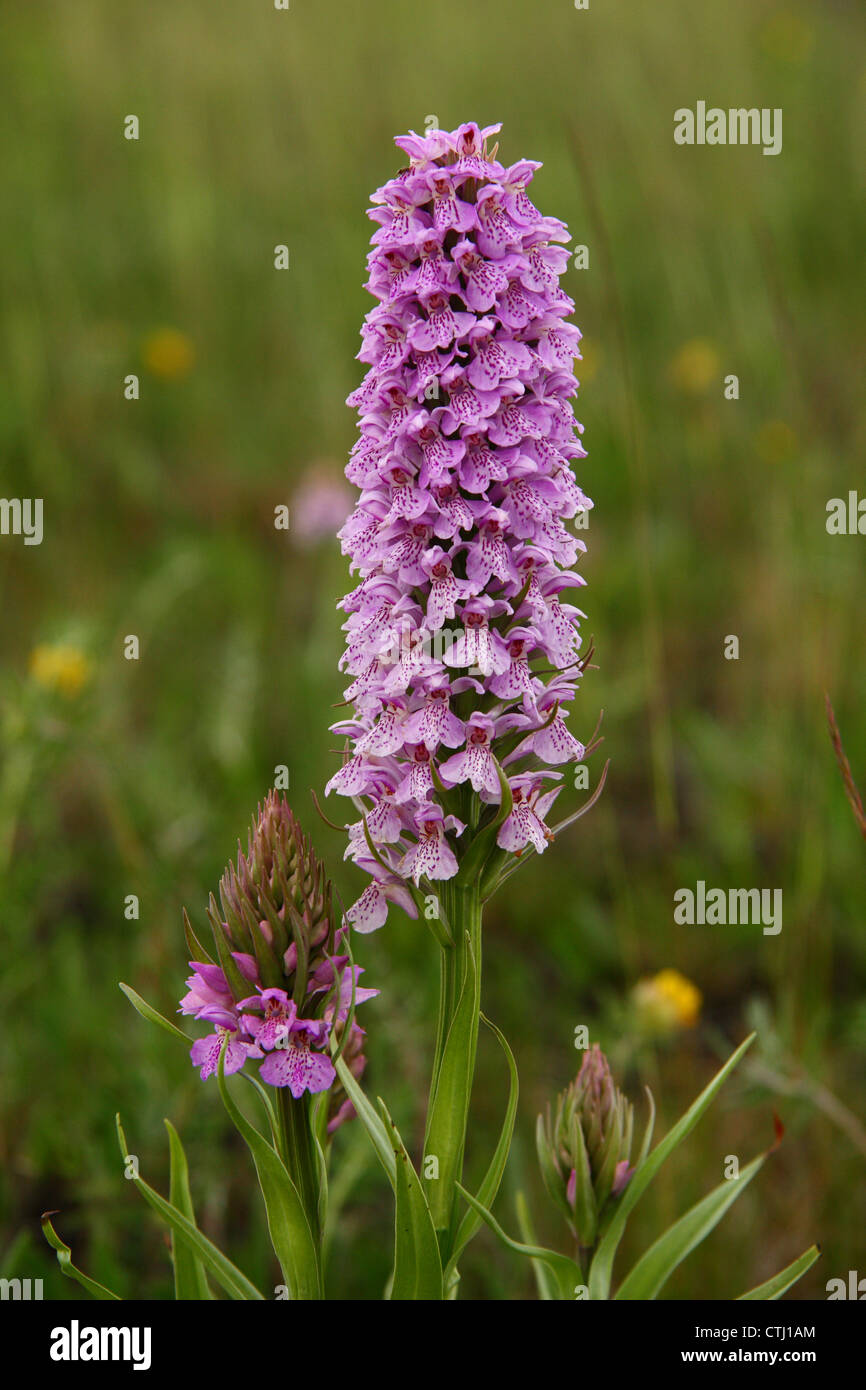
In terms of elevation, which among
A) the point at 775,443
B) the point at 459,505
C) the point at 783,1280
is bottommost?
the point at 783,1280

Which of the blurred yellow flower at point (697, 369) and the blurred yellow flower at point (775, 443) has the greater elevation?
the blurred yellow flower at point (697, 369)

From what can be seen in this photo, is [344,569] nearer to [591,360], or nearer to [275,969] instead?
[591,360]

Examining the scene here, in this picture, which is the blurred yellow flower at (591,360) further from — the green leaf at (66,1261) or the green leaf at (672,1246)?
the green leaf at (66,1261)

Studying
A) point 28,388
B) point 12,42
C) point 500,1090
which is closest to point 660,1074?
point 500,1090

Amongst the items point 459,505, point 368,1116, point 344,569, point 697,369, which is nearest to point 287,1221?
point 368,1116

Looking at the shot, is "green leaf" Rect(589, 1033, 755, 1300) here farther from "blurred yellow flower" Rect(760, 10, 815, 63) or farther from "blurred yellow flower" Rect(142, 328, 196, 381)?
"blurred yellow flower" Rect(760, 10, 815, 63)

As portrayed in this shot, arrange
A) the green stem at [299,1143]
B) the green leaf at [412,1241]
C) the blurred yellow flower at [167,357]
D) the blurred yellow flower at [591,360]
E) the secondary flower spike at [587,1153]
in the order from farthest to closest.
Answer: the blurred yellow flower at [167,357] < the blurred yellow flower at [591,360] < the secondary flower spike at [587,1153] < the green stem at [299,1143] < the green leaf at [412,1241]

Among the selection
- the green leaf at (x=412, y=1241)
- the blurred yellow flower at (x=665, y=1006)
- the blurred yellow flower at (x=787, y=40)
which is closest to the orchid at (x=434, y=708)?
the green leaf at (x=412, y=1241)

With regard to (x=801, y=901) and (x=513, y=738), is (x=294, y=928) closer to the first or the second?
(x=513, y=738)

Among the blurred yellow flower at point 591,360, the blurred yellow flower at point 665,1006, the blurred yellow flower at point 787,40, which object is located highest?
the blurred yellow flower at point 787,40
